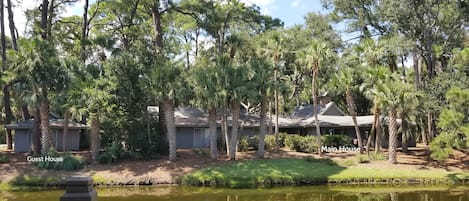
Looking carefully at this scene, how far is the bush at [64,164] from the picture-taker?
24.6 meters

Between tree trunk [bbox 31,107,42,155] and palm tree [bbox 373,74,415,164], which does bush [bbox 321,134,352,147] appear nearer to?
palm tree [bbox 373,74,415,164]

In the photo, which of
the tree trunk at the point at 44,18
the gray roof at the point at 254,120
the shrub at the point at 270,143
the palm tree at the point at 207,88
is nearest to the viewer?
the palm tree at the point at 207,88

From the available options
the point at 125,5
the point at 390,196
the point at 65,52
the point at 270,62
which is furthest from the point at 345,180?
the point at 65,52

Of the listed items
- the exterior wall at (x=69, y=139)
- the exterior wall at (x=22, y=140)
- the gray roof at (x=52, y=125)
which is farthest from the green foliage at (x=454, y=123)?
the exterior wall at (x=22, y=140)

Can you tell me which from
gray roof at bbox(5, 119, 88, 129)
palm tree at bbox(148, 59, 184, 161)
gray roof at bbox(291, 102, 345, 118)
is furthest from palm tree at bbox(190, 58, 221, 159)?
gray roof at bbox(291, 102, 345, 118)

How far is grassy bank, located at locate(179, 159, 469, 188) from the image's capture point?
2341cm

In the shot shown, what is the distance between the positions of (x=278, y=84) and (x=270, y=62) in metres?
1.64

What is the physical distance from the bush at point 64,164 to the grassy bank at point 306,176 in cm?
652

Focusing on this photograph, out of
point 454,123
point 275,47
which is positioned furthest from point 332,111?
point 454,123

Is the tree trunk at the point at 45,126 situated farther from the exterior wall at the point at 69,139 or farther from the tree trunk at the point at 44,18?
the tree trunk at the point at 44,18

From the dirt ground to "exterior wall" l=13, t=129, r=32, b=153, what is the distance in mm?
2174

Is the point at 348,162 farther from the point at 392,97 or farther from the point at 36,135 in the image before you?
the point at 36,135

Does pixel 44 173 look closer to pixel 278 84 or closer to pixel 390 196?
pixel 278 84

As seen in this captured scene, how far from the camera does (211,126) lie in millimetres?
27750
